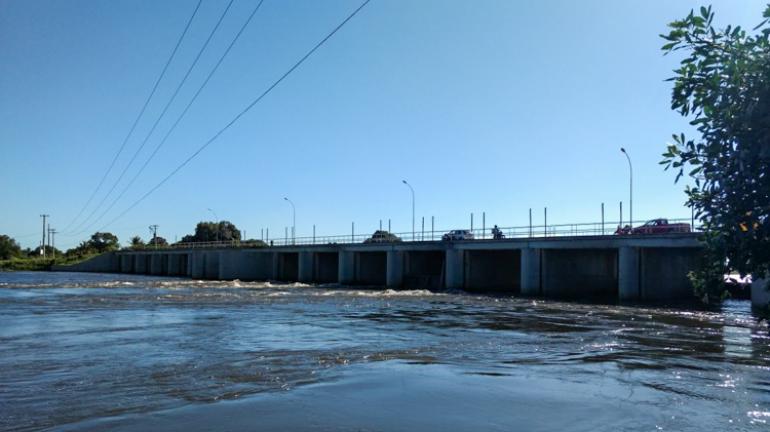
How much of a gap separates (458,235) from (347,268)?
15771mm

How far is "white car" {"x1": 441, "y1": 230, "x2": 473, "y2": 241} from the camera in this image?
199 ft

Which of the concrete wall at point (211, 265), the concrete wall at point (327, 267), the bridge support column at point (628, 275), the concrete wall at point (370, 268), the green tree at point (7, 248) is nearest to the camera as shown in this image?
the bridge support column at point (628, 275)

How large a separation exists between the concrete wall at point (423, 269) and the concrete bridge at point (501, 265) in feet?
0.33

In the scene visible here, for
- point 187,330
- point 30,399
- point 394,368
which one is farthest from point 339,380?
point 187,330

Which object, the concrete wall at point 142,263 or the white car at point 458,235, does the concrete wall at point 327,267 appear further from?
the concrete wall at point 142,263

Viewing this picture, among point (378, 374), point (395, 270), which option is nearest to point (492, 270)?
point (395, 270)

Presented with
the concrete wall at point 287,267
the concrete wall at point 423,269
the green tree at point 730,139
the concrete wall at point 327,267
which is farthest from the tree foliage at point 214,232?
the green tree at point 730,139

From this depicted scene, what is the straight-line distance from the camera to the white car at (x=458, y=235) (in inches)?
2387

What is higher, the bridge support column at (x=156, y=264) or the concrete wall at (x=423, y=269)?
A: the concrete wall at (x=423, y=269)

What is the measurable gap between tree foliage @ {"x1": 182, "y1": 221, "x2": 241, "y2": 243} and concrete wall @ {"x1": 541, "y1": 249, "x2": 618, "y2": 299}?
121m

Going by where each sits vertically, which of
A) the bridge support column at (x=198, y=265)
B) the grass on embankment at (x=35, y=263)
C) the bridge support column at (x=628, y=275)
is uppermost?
the bridge support column at (x=628, y=275)

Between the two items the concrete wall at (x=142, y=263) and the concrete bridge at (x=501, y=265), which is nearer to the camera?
the concrete bridge at (x=501, y=265)

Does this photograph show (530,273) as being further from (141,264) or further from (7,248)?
(7,248)

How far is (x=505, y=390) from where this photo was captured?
13000 mm
